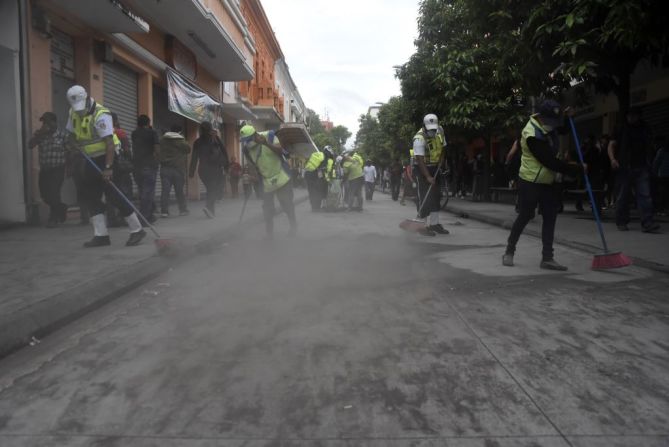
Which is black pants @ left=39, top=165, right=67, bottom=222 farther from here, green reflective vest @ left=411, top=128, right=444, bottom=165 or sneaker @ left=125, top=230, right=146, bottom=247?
green reflective vest @ left=411, top=128, right=444, bottom=165

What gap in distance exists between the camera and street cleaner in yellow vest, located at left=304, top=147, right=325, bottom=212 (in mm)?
12836

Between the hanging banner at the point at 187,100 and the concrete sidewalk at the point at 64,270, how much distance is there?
6.54 m

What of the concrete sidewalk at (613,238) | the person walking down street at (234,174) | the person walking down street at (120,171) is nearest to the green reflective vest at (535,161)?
the concrete sidewalk at (613,238)

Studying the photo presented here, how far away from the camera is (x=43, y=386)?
2533 mm

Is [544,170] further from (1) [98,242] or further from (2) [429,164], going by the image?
(1) [98,242]

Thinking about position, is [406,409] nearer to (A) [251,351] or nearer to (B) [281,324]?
(A) [251,351]

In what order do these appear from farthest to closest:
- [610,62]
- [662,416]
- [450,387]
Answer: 1. [610,62]
2. [450,387]
3. [662,416]

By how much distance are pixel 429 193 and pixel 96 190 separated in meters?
4.43

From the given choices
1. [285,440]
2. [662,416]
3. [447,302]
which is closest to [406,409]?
[285,440]

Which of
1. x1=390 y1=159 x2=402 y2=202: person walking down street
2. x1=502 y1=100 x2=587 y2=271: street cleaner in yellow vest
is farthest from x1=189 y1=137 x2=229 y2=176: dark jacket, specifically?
x1=390 y1=159 x2=402 y2=202: person walking down street

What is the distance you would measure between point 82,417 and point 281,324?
142 centimetres

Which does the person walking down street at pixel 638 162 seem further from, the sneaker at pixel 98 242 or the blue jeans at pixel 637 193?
the sneaker at pixel 98 242

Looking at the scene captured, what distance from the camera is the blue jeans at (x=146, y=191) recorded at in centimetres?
871

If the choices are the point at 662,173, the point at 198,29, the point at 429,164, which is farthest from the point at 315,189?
the point at 662,173
